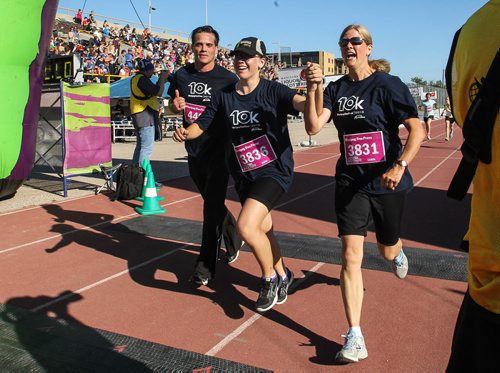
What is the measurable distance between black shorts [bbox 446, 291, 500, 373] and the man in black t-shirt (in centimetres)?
301

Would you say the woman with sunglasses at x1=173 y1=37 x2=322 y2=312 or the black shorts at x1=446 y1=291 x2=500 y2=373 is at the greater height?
the woman with sunglasses at x1=173 y1=37 x2=322 y2=312

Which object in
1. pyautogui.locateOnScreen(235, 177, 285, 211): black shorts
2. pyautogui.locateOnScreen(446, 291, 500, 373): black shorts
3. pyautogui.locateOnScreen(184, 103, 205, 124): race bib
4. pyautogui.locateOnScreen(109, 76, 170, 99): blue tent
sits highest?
pyautogui.locateOnScreen(109, 76, 170, 99): blue tent

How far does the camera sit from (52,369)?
3.00 m

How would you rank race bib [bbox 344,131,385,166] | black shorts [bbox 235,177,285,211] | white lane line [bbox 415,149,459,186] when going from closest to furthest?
1. race bib [bbox 344,131,385,166]
2. black shorts [bbox 235,177,285,211]
3. white lane line [bbox 415,149,459,186]

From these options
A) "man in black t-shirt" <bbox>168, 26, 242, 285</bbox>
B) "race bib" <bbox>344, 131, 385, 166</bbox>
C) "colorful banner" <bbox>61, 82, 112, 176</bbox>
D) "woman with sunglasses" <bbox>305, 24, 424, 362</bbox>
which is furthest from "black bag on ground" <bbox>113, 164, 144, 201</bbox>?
"race bib" <bbox>344, 131, 385, 166</bbox>

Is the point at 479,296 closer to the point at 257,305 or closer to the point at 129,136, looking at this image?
the point at 257,305

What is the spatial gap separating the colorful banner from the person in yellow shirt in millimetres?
7906

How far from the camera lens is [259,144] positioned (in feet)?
12.3

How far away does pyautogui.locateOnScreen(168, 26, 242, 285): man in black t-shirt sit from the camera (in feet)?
14.4

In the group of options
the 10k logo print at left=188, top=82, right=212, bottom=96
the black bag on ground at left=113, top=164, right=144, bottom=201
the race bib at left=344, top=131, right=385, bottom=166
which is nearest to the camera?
the race bib at left=344, top=131, right=385, bottom=166

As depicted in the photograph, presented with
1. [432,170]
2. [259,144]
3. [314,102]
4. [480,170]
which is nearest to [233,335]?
[259,144]

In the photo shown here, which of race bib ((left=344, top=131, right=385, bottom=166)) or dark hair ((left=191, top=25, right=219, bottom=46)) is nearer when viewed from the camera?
race bib ((left=344, top=131, right=385, bottom=166))

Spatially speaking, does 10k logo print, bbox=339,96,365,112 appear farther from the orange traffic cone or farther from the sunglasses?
the orange traffic cone

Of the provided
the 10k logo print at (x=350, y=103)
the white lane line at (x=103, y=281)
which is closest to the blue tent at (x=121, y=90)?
the white lane line at (x=103, y=281)
